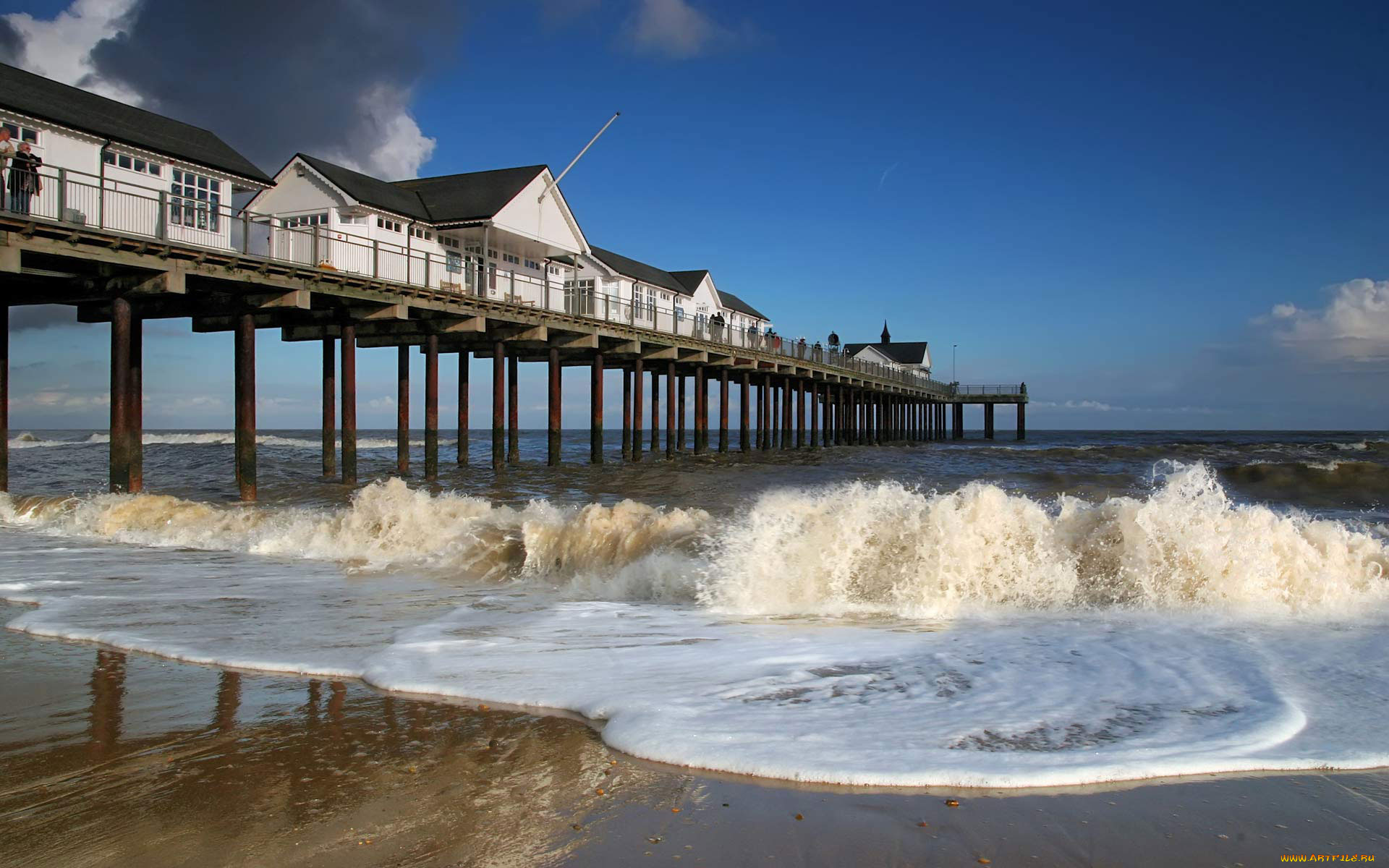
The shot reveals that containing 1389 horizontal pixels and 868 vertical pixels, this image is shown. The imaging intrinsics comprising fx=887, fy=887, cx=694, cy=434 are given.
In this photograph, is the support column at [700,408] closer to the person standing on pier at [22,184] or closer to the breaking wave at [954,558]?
the person standing on pier at [22,184]

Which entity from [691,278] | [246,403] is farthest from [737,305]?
[246,403]

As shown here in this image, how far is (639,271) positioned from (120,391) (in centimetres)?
2772

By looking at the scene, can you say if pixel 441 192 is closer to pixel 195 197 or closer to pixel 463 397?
pixel 463 397

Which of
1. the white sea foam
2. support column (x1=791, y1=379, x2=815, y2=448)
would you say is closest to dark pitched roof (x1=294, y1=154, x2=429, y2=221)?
the white sea foam

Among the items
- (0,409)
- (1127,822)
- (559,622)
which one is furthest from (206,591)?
(0,409)

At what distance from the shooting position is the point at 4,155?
45.7 ft

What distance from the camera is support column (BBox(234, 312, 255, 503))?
55.1ft

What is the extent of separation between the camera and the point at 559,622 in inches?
282

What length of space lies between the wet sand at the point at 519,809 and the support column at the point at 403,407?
60.1 feet

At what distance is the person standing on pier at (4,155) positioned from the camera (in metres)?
13.6

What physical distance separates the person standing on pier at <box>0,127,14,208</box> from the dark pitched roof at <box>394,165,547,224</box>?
12596 mm

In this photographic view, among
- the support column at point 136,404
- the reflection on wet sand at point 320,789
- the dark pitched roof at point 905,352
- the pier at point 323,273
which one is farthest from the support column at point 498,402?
the dark pitched roof at point 905,352

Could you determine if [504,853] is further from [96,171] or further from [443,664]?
[96,171]

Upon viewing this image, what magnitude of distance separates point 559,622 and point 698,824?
13.5 feet
